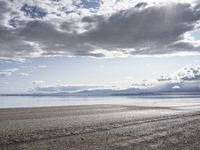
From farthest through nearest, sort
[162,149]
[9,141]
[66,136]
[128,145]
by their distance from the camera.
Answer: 1. [66,136]
2. [9,141]
3. [128,145]
4. [162,149]

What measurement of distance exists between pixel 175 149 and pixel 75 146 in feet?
17.5

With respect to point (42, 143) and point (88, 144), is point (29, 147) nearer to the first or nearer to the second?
point (42, 143)

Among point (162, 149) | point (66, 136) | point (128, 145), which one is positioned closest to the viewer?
point (162, 149)

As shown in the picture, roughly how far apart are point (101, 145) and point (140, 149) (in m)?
2.38

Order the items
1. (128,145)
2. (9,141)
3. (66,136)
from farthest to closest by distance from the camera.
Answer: (66,136)
(9,141)
(128,145)

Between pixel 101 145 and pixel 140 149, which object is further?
pixel 101 145

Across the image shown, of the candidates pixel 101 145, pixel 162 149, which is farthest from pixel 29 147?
pixel 162 149

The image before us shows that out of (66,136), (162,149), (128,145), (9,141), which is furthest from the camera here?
(66,136)

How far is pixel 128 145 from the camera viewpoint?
16031 millimetres

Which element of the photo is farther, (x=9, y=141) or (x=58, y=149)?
(x=9, y=141)

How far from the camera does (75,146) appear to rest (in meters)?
16.0

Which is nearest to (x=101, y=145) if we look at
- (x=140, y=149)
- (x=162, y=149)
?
(x=140, y=149)

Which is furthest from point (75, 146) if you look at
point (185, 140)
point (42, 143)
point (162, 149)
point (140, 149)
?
point (185, 140)

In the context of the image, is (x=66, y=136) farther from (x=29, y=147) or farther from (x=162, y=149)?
(x=162, y=149)
